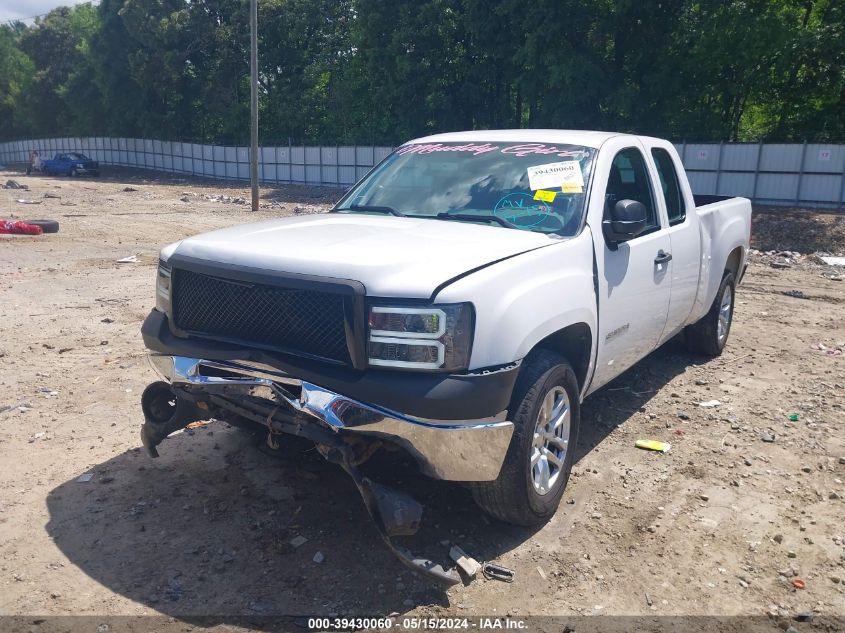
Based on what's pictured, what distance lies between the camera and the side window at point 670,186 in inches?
219

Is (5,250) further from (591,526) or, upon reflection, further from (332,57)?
(332,57)

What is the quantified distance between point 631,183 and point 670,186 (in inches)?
31.5

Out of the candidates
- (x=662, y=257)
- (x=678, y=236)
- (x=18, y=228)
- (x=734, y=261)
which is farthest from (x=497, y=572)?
(x=18, y=228)

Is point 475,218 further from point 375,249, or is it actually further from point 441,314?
point 441,314

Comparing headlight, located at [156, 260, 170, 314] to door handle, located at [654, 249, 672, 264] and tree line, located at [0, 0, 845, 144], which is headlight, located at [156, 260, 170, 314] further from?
tree line, located at [0, 0, 845, 144]

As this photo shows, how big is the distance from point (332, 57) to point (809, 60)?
95.8 feet

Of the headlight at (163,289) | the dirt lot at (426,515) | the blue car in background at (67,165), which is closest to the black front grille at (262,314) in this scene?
the headlight at (163,289)

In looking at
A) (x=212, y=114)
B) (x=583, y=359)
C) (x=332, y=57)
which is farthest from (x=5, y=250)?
(x=212, y=114)

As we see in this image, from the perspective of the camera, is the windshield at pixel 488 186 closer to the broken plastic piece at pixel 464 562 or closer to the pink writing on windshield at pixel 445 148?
the pink writing on windshield at pixel 445 148

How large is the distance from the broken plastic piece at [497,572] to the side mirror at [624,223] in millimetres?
1974

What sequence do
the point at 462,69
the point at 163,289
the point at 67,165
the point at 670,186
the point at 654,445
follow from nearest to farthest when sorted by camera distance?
the point at 163,289 < the point at 654,445 < the point at 670,186 < the point at 462,69 < the point at 67,165

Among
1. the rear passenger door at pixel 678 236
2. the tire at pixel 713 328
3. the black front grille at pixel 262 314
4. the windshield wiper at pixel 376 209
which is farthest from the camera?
the tire at pixel 713 328

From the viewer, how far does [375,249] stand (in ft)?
11.5

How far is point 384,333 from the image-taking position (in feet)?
10.5
